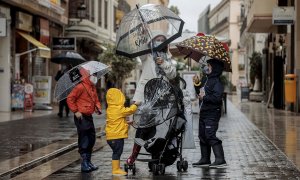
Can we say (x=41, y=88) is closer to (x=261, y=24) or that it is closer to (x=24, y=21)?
(x=24, y=21)

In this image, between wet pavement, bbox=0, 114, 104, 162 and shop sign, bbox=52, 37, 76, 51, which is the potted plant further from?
wet pavement, bbox=0, 114, 104, 162

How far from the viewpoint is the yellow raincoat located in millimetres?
10203

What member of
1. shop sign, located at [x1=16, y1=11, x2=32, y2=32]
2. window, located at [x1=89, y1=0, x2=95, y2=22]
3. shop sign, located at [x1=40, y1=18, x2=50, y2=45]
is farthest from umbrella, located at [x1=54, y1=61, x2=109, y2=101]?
window, located at [x1=89, y1=0, x2=95, y2=22]

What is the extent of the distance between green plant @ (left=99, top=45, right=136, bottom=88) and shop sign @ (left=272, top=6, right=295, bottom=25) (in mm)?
15962

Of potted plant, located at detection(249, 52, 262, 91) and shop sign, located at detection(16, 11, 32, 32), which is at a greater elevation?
shop sign, located at detection(16, 11, 32, 32)

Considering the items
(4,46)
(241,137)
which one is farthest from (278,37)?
(241,137)

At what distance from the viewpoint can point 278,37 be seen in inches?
1323

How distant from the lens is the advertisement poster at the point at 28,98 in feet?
93.4

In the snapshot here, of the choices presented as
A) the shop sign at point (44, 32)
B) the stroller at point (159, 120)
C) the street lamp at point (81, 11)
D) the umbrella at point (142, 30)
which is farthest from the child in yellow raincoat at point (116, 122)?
the street lamp at point (81, 11)

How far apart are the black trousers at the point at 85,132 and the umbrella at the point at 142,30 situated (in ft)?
4.05

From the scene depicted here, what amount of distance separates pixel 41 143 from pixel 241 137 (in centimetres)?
485

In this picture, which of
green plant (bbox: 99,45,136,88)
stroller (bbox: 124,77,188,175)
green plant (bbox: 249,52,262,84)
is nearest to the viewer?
stroller (bbox: 124,77,188,175)

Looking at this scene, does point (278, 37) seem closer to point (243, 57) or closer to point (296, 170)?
point (296, 170)

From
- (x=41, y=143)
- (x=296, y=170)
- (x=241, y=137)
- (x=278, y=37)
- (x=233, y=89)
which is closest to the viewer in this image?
(x=296, y=170)
